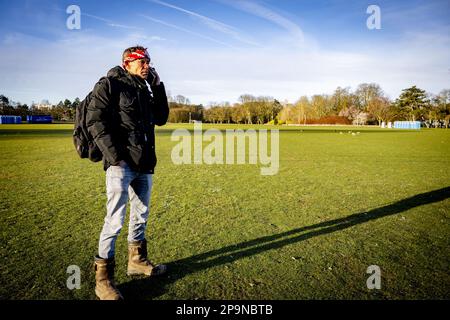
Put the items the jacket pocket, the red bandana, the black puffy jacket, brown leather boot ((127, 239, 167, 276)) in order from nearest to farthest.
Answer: the black puffy jacket < the jacket pocket < the red bandana < brown leather boot ((127, 239, 167, 276))

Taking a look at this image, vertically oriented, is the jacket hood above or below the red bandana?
below

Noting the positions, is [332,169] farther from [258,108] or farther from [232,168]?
[258,108]

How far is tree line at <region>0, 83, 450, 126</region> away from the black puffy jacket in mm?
83840

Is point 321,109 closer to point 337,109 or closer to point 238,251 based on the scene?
point 337,109

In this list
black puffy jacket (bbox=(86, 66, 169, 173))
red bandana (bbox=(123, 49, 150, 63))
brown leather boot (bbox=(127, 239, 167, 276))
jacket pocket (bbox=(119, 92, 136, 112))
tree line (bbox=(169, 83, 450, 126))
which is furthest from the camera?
tree line (bbox=(169, 83, 450, 126))

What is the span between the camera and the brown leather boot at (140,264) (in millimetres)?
3352

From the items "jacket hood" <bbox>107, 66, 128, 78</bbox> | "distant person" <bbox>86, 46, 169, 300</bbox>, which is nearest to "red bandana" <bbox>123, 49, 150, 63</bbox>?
"distant person" <bbox>86, 46, 169, 300</bbox>

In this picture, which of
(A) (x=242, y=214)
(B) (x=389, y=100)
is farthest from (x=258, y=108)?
(A) (x=242, y=214)

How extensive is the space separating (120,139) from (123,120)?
0.20 metres

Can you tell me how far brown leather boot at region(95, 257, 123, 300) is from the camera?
113 inches

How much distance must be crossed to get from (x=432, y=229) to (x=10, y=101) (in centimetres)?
12527

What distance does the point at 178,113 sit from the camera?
342 feet

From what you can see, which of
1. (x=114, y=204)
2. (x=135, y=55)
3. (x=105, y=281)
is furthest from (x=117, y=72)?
(x=105, y=281)

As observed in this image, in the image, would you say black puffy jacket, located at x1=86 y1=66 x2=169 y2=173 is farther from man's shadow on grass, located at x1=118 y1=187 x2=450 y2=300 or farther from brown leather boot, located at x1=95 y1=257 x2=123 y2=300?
man's shadow on grass, located at x1=118 y1=187 x2=450 y2=300
